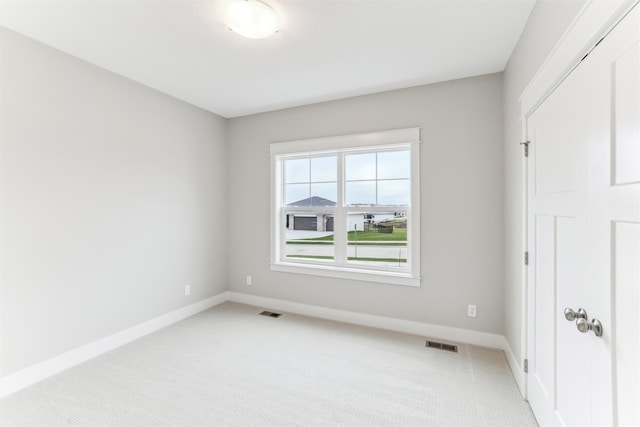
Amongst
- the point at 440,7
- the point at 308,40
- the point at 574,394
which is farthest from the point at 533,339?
the point at 308,40

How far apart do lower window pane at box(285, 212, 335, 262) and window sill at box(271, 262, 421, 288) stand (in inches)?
6.1

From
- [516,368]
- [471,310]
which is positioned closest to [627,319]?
[516,368]

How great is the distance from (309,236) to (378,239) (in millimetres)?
939

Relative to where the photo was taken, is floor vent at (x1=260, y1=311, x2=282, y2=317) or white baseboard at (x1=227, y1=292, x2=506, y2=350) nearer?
white baseboard at (x1=227, y1=292, x2=506, y2=350)

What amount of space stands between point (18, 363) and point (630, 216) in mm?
3691

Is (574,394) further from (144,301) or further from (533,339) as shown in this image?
(144,301)

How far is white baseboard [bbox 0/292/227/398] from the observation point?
2.06 metres

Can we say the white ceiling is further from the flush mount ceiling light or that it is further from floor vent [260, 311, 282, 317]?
floor vent [260, 311, 282, 317]

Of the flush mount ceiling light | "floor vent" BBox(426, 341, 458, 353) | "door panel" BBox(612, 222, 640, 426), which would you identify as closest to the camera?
"door panel" BBox(612, 222, 640, 426)

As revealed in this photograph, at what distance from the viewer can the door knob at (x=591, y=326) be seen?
1.09 metres

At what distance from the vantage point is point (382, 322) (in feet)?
10.3

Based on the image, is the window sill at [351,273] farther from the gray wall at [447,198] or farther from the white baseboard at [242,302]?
the white baseboard at [242,302]

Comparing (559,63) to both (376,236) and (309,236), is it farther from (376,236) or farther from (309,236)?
(309,236)

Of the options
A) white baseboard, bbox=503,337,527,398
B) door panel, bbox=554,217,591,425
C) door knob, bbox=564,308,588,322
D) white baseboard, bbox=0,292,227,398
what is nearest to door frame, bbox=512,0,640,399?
white baseboard, bbox=503,337,527,398
